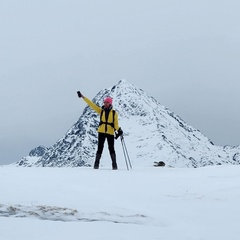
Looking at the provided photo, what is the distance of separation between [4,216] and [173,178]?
6.34 metres

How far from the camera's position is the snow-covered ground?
5.31 m

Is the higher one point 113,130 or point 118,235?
point 113,130

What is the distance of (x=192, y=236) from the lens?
530cm

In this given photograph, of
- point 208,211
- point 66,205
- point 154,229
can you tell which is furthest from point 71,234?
point 208,211

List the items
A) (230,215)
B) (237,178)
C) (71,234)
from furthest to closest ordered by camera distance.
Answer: (237,178) < (230,215) < (71,234)

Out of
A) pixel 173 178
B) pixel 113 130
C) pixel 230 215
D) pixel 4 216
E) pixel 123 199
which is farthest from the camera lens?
pixel 113 130

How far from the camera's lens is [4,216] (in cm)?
602

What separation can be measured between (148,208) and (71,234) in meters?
2.10

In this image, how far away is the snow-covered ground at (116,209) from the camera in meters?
5.31

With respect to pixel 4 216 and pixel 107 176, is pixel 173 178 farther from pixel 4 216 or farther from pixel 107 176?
pixel 4 216

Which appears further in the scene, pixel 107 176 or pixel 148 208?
pixel 107 176

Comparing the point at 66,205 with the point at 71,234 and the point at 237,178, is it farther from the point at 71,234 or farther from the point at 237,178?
the point at 237,178

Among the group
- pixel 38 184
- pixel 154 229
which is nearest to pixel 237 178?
pixel 38 184

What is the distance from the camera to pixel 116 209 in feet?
21.9
